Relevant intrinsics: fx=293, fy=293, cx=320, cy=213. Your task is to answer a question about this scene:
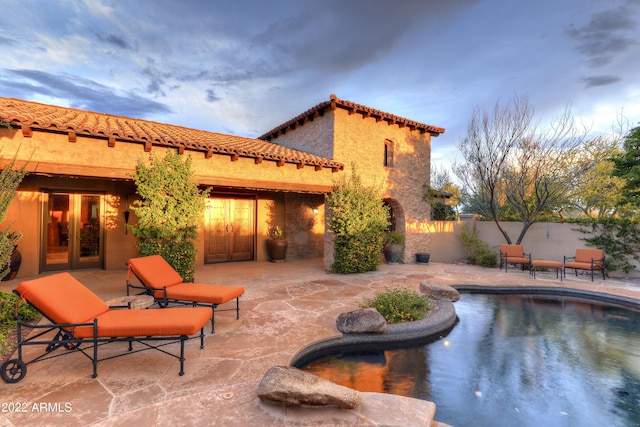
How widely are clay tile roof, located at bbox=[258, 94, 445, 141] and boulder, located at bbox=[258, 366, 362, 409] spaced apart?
937cm

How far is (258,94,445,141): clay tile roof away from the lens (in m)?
10.6

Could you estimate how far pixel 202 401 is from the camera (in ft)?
9.40

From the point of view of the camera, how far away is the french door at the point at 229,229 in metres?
12.1

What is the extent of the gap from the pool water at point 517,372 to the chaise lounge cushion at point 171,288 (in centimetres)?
197

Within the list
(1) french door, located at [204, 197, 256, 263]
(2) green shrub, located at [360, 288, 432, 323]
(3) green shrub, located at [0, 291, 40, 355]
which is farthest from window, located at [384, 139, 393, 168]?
(3) green shrub, located at [0, 291, 40, 355]

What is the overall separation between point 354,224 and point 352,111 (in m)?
4.35

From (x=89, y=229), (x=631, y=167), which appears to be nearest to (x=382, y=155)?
(x=631, y=167)

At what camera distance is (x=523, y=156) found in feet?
42.3

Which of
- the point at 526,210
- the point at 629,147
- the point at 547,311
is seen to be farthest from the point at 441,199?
the point at 547,311

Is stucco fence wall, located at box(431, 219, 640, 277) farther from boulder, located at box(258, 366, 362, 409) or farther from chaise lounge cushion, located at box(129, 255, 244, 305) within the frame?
boulder, located at box(258, 366, 362, 409)

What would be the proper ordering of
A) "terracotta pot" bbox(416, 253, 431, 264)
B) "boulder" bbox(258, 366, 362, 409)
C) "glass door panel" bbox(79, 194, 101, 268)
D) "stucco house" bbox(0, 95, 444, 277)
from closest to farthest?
"boulder" bbox(258, 366, 362, 409) < "stucco house" bbox(0, 95, 444, 277) < "glass door panel" bbox(79, 194, 101, 268) < "terracotta pot" bbox(416, 253, 431, 264)

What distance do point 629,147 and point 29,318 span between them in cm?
1715

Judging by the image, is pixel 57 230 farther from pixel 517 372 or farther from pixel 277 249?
pixel 517 372

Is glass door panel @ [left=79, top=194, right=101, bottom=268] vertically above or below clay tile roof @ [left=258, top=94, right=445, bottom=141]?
below
